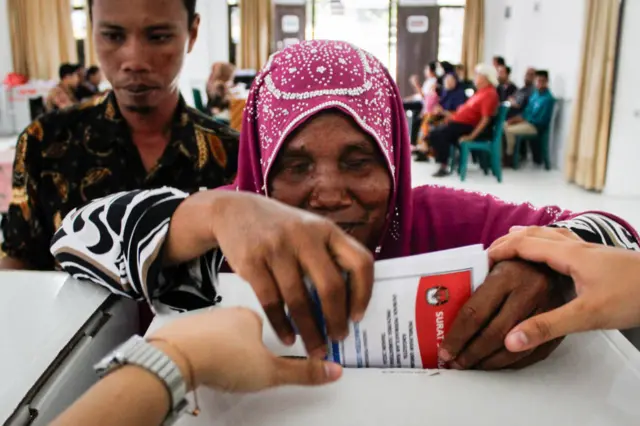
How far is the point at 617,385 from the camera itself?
1.57 ft

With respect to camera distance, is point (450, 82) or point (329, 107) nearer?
point (329, 107)

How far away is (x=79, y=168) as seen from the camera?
112cm

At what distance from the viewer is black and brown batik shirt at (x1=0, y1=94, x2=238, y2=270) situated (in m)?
1.10

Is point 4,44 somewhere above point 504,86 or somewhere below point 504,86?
above

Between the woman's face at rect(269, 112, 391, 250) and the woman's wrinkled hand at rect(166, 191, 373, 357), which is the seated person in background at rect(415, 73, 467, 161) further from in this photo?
the woman's wrinkled hand at rect(166, 191, 373, 357)

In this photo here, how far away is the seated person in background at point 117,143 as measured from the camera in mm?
1092

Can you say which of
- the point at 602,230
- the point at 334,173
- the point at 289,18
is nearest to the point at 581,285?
the point at 602,230

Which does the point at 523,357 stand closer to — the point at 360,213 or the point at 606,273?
the point at 606,273

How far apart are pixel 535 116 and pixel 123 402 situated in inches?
243

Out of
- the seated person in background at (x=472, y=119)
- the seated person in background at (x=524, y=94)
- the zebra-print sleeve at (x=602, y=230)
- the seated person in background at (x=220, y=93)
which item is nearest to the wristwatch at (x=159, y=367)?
the zebra-print sleeve at (x=602, y=230)

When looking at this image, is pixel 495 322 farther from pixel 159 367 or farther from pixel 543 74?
pixel 543 74

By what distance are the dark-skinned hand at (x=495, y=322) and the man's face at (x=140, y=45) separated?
853mm

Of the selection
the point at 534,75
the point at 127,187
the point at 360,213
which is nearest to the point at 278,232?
the point at 360,213

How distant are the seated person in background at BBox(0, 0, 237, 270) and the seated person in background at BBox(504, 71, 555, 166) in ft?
17.4
